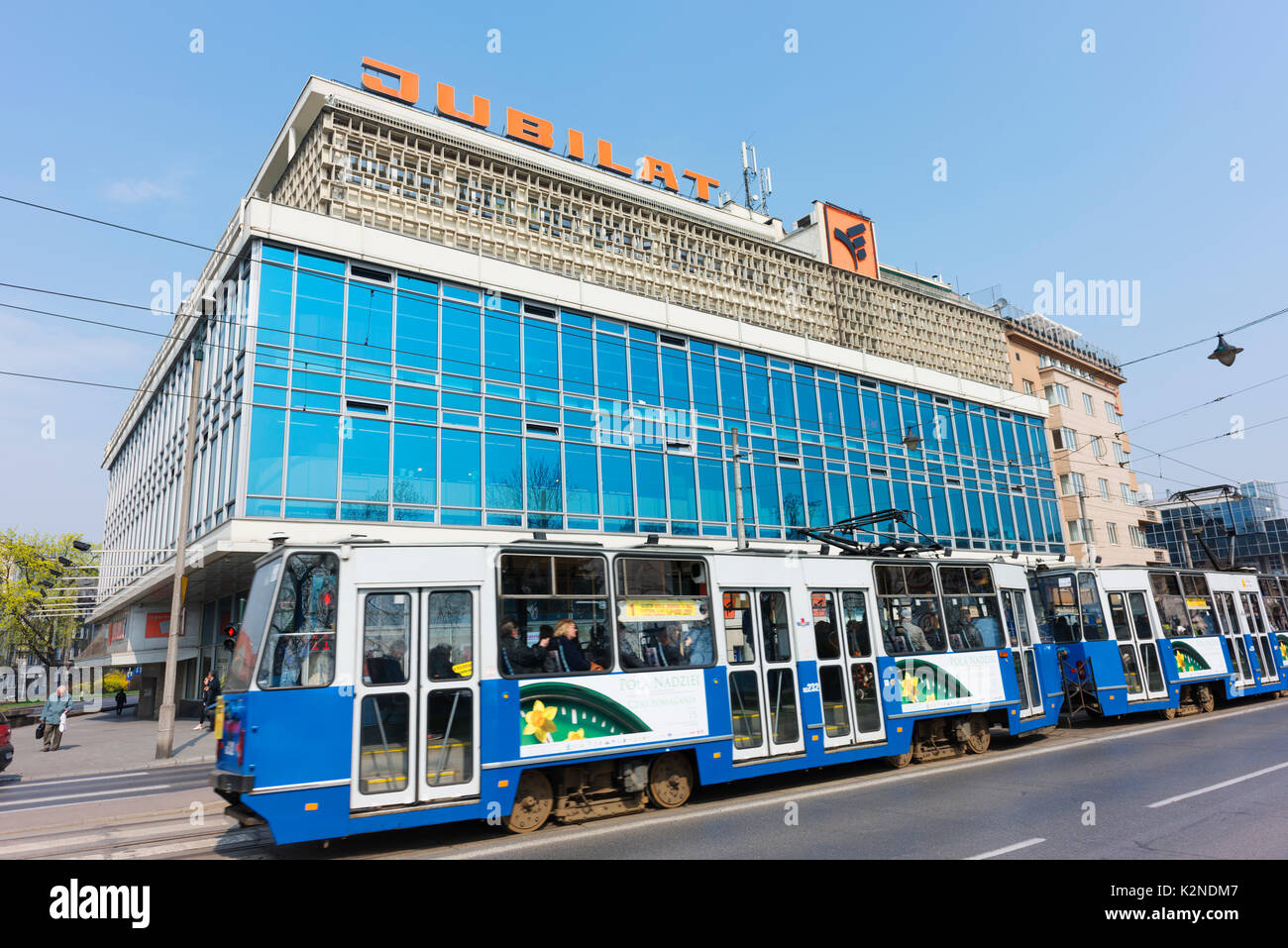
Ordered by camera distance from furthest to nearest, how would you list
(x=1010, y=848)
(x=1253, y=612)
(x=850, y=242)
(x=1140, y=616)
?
(x=850, y=242)
(x=1253, y=612)
(x=1140, y=616)
(x=1010, y=848)

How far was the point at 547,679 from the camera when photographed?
8641 mm

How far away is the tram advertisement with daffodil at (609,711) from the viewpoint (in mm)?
8484

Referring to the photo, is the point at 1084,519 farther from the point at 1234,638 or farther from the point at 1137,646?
the point at 1137,646

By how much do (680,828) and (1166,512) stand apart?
7719 cm

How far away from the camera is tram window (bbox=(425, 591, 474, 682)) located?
26.6 feet

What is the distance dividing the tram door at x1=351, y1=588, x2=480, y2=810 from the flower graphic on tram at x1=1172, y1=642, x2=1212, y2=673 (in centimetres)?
1689

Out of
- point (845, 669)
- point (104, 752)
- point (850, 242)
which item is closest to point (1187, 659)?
point (845, 669)

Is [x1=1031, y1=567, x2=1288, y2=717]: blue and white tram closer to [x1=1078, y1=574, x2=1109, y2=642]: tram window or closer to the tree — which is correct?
[x1=1078, y1=574, x2=1109, y2=642]: tram window

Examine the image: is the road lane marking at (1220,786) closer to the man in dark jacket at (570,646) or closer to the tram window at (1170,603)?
the man in dark jacket at (570,646)

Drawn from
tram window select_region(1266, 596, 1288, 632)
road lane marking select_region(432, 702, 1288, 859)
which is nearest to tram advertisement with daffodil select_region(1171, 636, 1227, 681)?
road lane marking select_region(432, 702, 1288, 859)

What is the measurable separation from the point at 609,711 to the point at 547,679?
0.89 meters

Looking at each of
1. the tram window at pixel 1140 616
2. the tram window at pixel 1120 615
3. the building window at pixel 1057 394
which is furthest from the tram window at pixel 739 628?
the building window at pixel 1057 394

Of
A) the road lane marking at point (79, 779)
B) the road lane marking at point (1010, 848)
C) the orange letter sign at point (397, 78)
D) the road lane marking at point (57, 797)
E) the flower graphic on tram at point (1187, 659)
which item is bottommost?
the road lane marking at point (79, 779)

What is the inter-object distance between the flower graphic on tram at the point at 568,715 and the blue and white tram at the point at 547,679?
0.07ft
